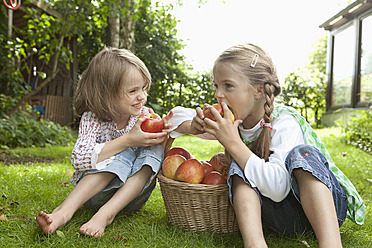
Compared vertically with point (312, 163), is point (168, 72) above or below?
above

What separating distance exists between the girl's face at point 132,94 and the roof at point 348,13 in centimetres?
777

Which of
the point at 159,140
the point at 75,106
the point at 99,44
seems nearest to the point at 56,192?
the point at 75,106

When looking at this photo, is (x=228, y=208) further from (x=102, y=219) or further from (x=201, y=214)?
(x=102, y=219)

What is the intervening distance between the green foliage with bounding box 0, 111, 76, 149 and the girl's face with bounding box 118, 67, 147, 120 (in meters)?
3.85

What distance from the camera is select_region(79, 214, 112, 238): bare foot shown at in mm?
1797

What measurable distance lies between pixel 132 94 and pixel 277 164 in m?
1.09

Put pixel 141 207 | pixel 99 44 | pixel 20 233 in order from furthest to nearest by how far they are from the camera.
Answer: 1. pixel 99 44
2. pixel 141 207
3. pixel 20 233

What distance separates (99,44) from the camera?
10039 millimetres

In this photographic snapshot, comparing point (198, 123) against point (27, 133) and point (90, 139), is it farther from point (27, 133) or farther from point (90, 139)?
point (27, 133)

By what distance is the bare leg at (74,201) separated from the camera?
1.77m

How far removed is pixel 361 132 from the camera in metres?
5.68

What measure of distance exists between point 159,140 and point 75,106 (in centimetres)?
71

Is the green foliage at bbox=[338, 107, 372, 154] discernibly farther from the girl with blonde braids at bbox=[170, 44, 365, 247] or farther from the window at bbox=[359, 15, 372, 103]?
the girl with blonde braids at bbox=[170, 44, 365, 247]

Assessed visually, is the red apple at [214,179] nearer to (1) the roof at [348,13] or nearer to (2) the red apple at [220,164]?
(2) the red apple at [220,164]
